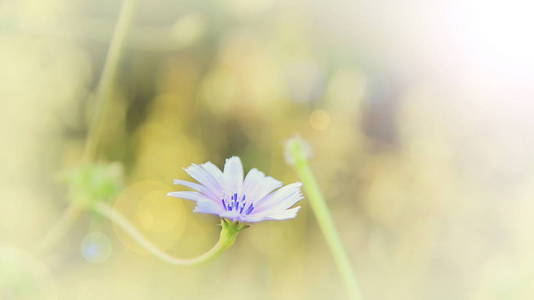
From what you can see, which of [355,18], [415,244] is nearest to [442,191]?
[415,244]

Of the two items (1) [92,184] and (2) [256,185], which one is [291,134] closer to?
(1) [92,184]

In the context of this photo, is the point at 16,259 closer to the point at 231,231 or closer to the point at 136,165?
the point at 231,231

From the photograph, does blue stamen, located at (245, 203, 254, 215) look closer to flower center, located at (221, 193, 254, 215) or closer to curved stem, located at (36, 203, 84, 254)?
flower center, located at (221, 193, 254, 215)

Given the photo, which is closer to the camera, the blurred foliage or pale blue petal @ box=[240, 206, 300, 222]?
pale blue petal @ box=[240, 206, 300, 222]

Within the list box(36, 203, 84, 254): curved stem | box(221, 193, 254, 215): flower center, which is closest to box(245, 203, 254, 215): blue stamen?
box(221, 193, 254, 215): flower center

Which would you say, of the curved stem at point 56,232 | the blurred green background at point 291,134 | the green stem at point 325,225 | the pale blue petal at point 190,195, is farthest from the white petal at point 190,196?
the blurred green background at point 291,134

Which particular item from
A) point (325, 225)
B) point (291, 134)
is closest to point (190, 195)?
point (325, 225)

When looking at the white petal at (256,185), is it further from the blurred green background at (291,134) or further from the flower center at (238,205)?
the blurred green background at (291,134)

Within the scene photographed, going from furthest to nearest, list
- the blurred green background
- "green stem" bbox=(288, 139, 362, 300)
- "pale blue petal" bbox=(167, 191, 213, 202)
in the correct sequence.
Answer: the blurred green background < "green stem" bbox=(288, 139, 362, 300) < "pale blue petal" bbox=(167, 191, 213, 202)

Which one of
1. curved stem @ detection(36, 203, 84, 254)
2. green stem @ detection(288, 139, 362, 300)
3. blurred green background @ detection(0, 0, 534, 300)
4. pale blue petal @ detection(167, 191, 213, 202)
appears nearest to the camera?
pale blue petal @ detection(167, 191, 213, 202)
